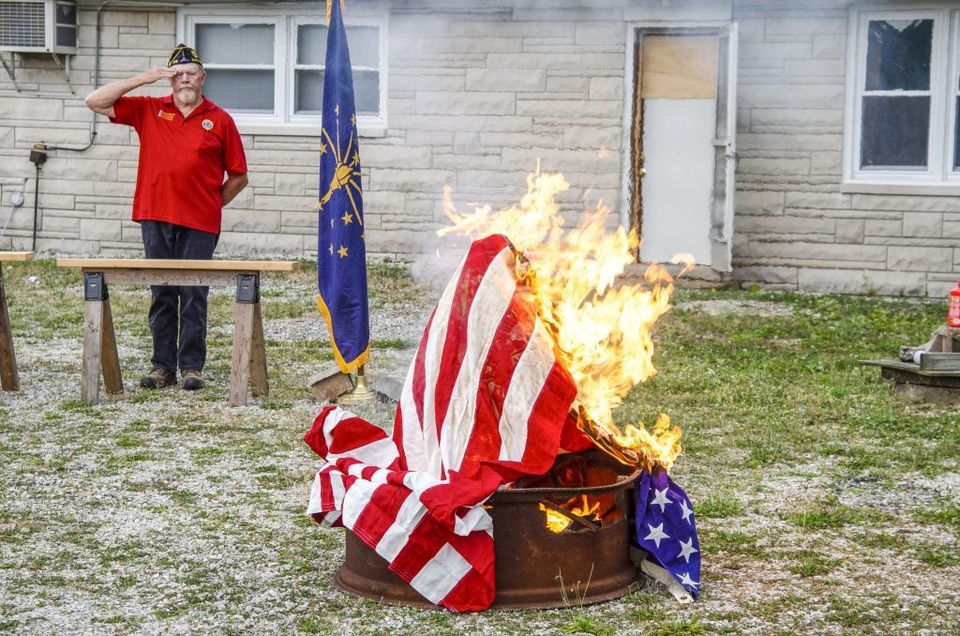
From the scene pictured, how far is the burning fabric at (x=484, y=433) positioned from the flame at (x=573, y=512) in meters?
0.17

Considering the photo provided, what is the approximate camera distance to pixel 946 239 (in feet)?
42.2

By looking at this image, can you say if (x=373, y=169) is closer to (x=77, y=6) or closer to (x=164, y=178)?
(x=77, y=6)

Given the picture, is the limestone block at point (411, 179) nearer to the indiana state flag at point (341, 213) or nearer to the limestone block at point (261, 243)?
the limestone block at point (261, 243)

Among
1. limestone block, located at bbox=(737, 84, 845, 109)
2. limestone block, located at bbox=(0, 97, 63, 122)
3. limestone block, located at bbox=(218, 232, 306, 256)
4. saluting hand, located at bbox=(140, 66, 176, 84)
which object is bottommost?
limestone block, located at bbox=(218, 232, 306, 256)

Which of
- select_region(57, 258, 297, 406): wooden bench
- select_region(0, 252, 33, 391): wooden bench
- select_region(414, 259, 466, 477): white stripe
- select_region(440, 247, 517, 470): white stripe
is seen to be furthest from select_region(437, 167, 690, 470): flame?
select_region(0, 252, 33, 391): wooden bench

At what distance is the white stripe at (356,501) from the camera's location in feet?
14.8

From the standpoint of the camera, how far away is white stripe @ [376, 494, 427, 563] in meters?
4.41

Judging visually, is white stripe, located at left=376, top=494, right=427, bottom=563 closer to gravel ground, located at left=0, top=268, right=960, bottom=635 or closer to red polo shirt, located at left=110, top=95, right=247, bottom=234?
gravel ground, located at left=0, top=268, right=960, bottom=635

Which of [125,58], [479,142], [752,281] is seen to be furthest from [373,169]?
[752,281]

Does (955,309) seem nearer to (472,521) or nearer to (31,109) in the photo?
(472,521)

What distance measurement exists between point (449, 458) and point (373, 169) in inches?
382

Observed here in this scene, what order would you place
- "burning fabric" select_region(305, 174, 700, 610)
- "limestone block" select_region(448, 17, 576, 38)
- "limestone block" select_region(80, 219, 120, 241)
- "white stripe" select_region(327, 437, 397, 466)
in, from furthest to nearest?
"limestone block" select_region(80, 219, 120, 241), "limestone block" select_region(448, 17, 576, 38), "white stripe" select_region(327, 437, 397, 466), "burning fabric" select_region(305, 174, 700, 610)

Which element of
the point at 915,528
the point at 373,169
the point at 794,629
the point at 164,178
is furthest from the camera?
the point at 373,169

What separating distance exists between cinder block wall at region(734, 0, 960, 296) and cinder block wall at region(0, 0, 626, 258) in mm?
1372
